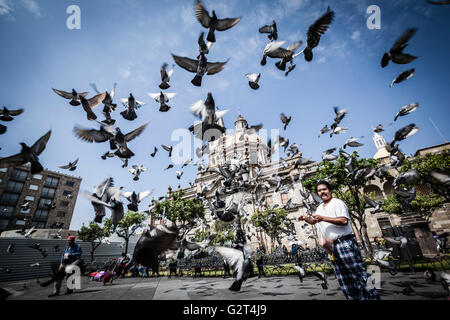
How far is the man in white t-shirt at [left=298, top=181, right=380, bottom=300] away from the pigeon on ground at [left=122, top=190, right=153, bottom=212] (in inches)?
126

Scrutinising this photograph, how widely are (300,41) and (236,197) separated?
4836mm

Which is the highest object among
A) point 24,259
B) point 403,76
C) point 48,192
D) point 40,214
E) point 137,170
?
point 48,192

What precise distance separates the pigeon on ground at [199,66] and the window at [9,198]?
59175mm

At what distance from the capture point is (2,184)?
133 ft

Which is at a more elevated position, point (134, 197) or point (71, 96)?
point (71, 96)

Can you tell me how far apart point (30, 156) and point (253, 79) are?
5551 millimetres

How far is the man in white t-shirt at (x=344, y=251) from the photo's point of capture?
8.52 feet

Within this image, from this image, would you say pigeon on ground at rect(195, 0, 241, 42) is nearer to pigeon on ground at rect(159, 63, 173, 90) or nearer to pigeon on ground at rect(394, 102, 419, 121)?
pigeon on ground at rect(159, 63, 173, 90)

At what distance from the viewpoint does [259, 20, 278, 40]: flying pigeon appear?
525 centimetres

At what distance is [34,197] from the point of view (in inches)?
1698

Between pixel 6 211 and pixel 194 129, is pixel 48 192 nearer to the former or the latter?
pixel 6 211

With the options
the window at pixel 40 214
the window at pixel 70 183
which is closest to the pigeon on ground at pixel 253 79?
the window at pixel 40 214

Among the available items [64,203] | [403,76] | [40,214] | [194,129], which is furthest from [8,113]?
[64,203]

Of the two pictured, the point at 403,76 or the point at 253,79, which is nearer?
the point at 403,76
